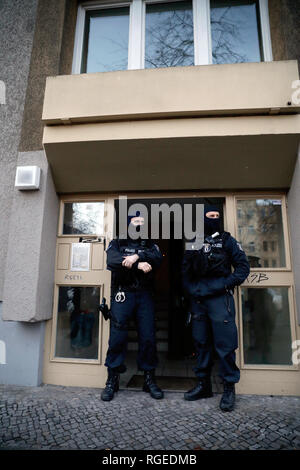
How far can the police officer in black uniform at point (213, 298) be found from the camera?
9.90 feet

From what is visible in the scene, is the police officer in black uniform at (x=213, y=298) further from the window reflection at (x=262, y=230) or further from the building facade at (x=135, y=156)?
the window reflection at (x=262, y=230)

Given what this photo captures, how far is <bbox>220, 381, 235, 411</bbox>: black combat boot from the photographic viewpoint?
2.86m

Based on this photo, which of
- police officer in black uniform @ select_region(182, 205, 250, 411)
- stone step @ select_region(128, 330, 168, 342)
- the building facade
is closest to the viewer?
police officer in black uniform @ select_region(182, 205, 250, 411)

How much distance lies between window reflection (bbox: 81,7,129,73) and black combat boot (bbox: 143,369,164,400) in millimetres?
4330

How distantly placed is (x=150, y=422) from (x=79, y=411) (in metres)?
0.78

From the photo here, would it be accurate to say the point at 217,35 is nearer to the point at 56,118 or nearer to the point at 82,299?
the point at 56,118

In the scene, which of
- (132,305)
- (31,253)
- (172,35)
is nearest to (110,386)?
(132,305)

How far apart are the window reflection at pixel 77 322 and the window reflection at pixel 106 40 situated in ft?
11.1

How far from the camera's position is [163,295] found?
8.69 metres

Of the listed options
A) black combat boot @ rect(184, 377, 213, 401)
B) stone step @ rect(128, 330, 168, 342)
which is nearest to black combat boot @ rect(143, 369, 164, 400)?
black combat boot @ rect(184, 377, 213, 401)

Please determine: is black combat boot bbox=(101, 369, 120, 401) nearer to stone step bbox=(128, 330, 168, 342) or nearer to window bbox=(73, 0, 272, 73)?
stone step bbox=(128, 330, 168, 342)

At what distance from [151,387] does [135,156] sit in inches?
114

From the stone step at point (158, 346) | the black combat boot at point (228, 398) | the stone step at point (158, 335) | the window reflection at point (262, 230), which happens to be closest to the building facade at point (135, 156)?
the window reflection at point (262, 230)
